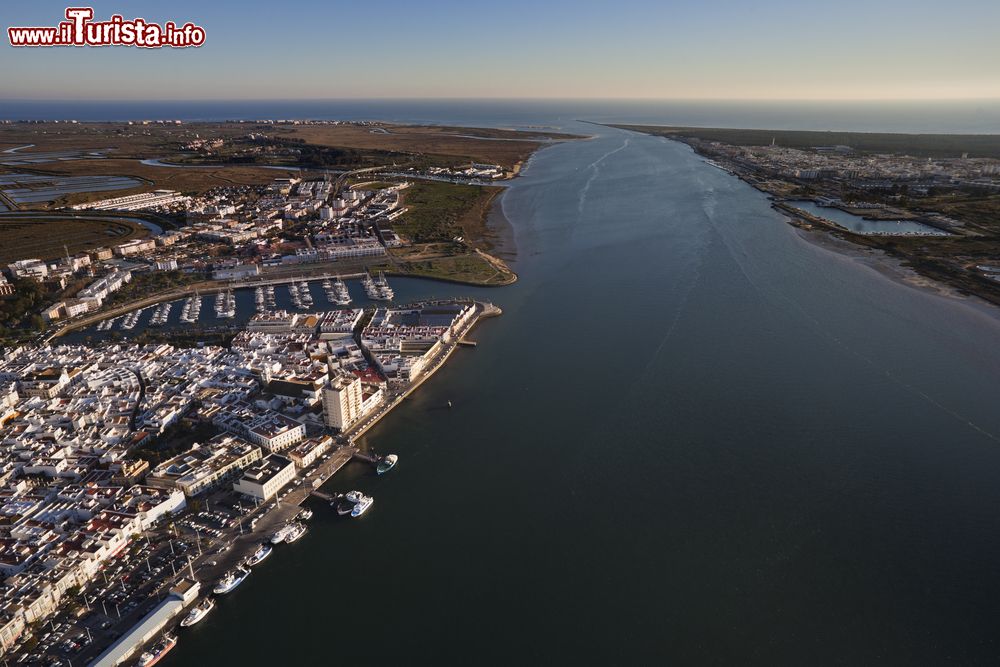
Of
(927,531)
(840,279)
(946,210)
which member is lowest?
(927,531)

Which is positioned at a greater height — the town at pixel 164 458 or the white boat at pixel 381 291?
the white boat at pixel 381 291

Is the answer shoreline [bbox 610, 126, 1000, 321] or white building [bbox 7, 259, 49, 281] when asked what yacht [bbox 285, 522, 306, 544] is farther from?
shoreline [bbox 610, 126, 1000, 321]

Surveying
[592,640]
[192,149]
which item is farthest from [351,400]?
[192,149]

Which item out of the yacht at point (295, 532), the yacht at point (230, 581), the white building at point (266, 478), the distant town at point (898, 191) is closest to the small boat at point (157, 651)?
the yacht at point (230, 581)

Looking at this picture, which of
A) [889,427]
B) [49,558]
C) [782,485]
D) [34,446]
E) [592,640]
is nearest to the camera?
[592,640]

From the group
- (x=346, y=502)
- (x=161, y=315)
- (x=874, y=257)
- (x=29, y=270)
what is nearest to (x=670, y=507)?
(x=346, y=502)

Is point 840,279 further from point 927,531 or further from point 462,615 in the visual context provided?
point 462,615

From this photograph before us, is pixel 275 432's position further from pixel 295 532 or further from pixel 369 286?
pixel 369 286

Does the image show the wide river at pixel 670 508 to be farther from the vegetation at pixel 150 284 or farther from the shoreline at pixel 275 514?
the vegetation at pixel 150 284
